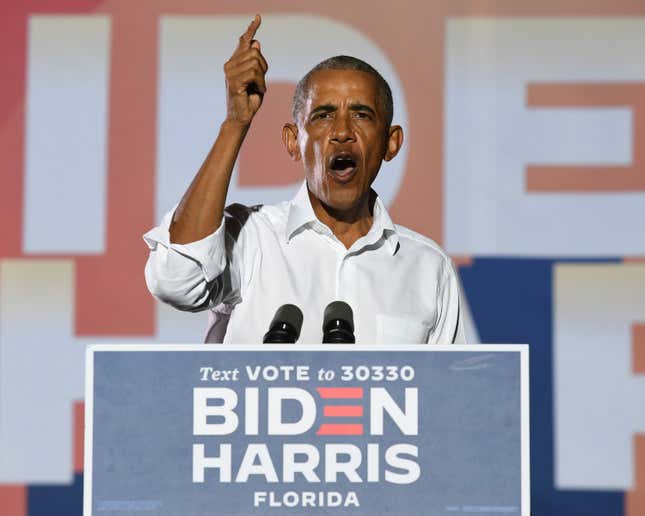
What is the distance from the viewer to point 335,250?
186cm

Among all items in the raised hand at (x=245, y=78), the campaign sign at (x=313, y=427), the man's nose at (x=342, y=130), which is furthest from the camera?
the man's nose at (x=342, y=130)

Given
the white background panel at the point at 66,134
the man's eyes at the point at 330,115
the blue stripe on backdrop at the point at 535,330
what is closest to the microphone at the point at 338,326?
the man's eyes at the point at 330,115

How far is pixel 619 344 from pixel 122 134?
1558 mm

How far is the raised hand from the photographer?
155 cm

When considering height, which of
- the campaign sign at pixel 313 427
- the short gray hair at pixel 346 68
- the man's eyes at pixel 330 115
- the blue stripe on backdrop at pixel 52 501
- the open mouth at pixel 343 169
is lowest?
the blue stripe on backdrop at pixel 52 501

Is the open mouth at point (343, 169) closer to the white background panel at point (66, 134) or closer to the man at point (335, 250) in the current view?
the man at point (335, 250)

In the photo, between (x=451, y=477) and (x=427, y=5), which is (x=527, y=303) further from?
(x=451, y=477)

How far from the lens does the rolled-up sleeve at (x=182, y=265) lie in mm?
1571

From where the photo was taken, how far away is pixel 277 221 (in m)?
1.87

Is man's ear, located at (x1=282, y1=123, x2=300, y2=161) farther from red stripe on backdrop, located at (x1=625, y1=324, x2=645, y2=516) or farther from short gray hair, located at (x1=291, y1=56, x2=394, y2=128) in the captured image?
red stripe on backdrop, located at (x1=625, y1=324, x2=645, y2=516)

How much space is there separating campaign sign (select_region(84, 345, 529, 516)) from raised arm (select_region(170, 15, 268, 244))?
32cm

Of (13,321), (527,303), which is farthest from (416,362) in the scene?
(13,321)

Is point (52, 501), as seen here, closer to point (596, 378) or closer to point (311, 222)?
point (596, 378)

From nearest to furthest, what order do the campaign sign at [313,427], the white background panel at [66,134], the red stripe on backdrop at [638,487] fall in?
the campaign sign at [313,427] → the red stripe on backdrop at [638,487] → the white background panel at [66,134]
